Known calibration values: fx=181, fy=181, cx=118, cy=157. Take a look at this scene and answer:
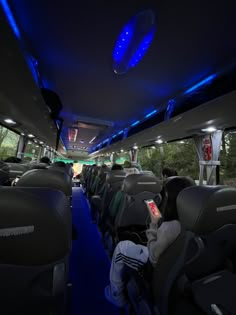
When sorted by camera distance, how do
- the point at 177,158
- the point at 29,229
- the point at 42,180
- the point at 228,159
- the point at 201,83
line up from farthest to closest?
1. the point at 177,158
2. the point at 228,159
3. the point at 201,83
4. the point at 42,180
5. the point at 29,229

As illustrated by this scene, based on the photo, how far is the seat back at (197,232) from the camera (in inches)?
43.9

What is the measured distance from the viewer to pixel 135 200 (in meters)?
2.58

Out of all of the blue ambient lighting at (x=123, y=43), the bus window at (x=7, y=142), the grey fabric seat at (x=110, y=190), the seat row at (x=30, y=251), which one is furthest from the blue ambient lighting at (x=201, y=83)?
the bus window at (x=7, y=142)

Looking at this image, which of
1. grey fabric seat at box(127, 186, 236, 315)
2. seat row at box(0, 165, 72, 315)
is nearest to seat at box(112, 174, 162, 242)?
grey fabric seat at box(127, 186, 236, 315)

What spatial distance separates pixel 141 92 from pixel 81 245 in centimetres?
313

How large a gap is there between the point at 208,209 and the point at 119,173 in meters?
3.20

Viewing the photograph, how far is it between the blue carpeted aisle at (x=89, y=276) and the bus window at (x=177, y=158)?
307 cm

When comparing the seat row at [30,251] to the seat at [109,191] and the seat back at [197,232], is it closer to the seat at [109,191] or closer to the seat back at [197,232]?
the seat back at [197,232]

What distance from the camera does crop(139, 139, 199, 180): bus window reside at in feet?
17.0

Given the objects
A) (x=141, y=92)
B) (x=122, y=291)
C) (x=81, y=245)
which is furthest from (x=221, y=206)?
(x=81, y=245)

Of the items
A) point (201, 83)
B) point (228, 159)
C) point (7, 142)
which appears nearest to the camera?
point (201, 83)


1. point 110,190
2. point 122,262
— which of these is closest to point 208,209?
point 122,262

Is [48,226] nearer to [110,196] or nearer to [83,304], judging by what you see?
[83,304]

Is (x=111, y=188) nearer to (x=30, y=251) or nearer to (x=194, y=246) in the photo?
(x=194, y=246)
